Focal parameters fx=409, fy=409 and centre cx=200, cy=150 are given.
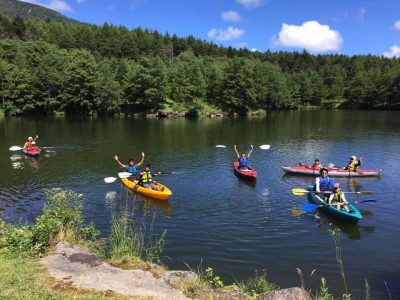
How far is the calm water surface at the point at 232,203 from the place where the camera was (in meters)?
15.1

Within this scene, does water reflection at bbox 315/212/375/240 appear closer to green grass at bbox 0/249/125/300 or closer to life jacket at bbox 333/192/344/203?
life jacket at bbox 333/192/344/203

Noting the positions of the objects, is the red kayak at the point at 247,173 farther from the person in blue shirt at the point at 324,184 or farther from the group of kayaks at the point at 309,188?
the person in blue shirt at the point at 324,184

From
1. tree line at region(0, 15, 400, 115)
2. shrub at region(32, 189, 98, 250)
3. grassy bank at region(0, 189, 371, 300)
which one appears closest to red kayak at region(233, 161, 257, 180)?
grassy bank at region(0, 189, 371, 300)

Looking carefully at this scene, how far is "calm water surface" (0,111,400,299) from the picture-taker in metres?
15.1

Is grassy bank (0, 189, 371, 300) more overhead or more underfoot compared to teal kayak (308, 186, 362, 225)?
more overhead

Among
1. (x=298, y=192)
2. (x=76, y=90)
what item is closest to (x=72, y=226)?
(x=298, y=192)

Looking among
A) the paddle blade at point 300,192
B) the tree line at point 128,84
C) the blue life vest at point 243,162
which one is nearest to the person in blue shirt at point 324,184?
the paddle blade at point 300,192

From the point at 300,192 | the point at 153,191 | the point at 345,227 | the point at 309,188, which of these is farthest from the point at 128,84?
the point at 345,227

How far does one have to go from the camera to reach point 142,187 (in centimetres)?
2366

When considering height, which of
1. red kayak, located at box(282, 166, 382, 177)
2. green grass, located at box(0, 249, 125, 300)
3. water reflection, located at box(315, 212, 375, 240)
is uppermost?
green grass, located at box(0, 249, 125, 300)

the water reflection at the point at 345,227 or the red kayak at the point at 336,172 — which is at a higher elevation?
the red kayak at the point at 336,172

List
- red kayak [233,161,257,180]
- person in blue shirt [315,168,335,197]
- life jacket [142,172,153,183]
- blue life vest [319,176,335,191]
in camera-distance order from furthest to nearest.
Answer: red kayak [233,161,257,180] → life jacket [142,172,153,183] → blue life vest [319,176,335,191] → person in blue shirt [315,168,335,197]

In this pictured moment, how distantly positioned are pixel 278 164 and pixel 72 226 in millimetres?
23178

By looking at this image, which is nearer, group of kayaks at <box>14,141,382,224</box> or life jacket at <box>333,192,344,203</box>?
group of kayaks at <box>14,141,382,224</box>
